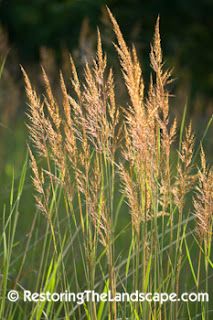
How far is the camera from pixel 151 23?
1336cm

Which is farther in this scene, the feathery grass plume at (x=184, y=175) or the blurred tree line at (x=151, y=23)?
the blurred tree line at (x=151, y=23)

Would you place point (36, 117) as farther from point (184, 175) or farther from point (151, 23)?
point (151, 23)

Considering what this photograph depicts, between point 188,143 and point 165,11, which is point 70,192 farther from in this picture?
point 165,11

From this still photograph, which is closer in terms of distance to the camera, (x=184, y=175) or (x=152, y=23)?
(x=184, y=175)

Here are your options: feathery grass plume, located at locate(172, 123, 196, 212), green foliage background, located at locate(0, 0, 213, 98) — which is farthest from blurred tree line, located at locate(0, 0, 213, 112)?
feathery grass plume, located at locate(172, 123, 196, 212)

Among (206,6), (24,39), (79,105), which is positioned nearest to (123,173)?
(79,105)

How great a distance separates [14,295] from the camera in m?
2.65

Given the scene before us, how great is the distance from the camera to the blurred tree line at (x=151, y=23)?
13172 mm

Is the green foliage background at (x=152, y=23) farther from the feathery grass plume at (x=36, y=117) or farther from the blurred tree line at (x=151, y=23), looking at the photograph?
the feathery grass plume at (x=36, y=117)

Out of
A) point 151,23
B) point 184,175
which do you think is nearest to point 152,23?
point 151,23

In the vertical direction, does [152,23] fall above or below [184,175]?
above

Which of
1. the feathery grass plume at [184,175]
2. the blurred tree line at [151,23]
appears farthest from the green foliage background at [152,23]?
the feathery grass plume at [184,175]

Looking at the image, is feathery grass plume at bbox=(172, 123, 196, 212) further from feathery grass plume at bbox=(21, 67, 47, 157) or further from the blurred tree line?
the blurred tree line

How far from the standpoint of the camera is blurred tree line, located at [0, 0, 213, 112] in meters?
13.2
